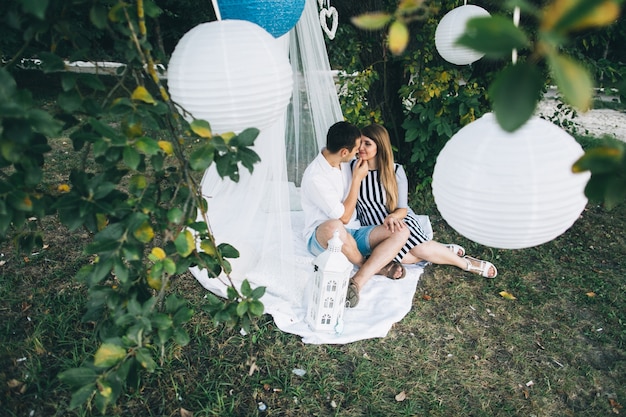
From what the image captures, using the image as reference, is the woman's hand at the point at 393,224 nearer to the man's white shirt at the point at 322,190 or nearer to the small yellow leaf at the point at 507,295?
the man's white shirt at the point at 322,190

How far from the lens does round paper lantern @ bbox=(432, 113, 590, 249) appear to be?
1.15 meters

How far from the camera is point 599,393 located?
7.35 ft

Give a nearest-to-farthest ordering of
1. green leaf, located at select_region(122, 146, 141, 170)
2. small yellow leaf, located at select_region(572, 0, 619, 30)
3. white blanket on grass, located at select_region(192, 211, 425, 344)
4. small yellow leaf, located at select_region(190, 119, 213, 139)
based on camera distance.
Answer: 1. small yellow leaf, located at select_region(572, 0, 619, 30)
2. green leaf, located at select_region(122, 146, 141, 170)
3. small yellow leaf, located at select_region(190, 119, 213, 139)
4. white blanket on grass, located at select_region(192, 211, 425, 344)

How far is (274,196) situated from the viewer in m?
2.90

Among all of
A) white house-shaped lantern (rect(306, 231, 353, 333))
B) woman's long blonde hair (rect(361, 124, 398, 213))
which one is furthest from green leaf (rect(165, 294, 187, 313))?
woman's long blonde hair (rect(361, 124, 398, 213))

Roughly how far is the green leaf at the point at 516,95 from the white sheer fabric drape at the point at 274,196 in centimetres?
226

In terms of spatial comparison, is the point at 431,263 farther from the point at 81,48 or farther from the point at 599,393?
the point at 81,48

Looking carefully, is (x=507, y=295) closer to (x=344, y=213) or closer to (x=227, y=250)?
(x=344, y=213)

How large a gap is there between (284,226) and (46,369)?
4.81 feet

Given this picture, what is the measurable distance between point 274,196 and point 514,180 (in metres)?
1.90

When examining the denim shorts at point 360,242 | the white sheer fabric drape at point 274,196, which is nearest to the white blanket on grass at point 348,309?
the white sheer fabric drape at point 274,196

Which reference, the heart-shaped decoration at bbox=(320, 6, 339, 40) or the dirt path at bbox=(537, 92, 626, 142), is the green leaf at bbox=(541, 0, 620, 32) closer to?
the heart-shaped decoration at bbox=(320, 6, 339, 40)

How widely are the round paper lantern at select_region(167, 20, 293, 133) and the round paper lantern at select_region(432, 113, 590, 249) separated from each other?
2.19 feet

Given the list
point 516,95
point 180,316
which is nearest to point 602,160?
point 516,95
